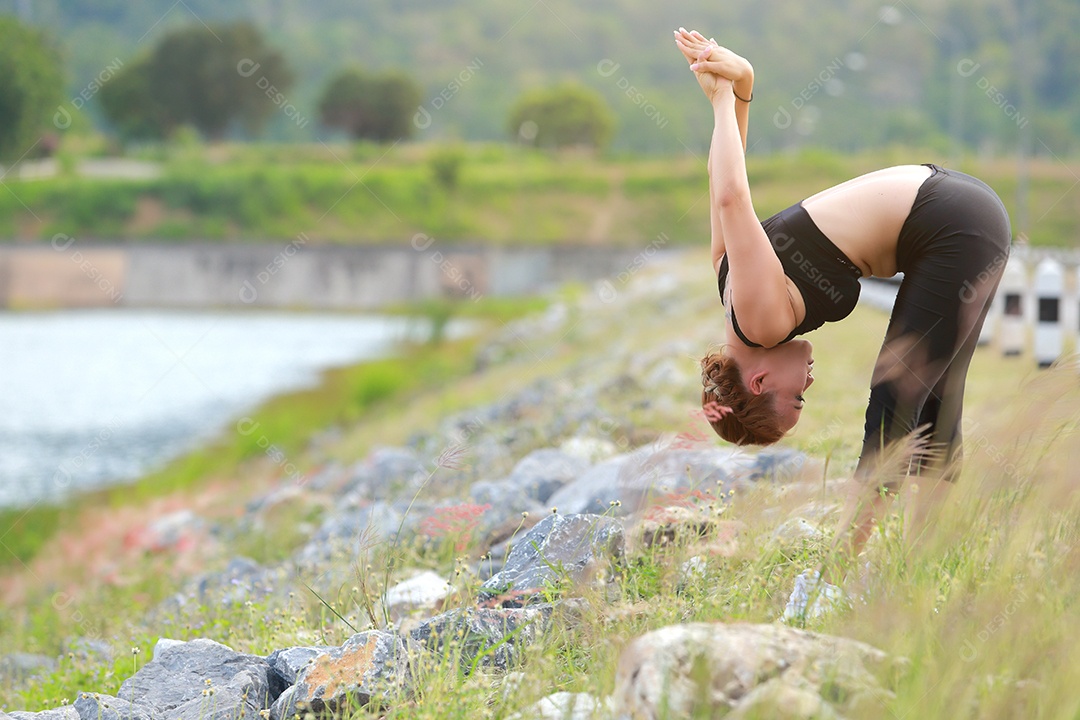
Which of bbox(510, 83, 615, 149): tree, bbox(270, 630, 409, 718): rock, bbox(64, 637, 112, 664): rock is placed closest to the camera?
bbox(270, 630, 409, 718): rock

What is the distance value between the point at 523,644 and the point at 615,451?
3.62m

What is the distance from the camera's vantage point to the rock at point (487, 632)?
2.98m

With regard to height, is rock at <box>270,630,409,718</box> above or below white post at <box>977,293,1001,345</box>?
above

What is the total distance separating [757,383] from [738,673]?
1.06m

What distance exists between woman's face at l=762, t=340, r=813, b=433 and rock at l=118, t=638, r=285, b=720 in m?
1.75

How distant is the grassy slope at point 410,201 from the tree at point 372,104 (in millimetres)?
22150

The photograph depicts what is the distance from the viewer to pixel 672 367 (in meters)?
9.77

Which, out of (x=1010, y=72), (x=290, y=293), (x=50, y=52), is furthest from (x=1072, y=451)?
(x=1010, y=72)

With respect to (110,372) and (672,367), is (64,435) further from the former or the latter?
(672,367)

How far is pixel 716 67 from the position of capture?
117 inches

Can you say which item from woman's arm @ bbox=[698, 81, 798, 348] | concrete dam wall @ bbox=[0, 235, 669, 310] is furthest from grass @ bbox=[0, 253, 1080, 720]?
concrete dam wall @ bbox=[0, 235, 669, 310]

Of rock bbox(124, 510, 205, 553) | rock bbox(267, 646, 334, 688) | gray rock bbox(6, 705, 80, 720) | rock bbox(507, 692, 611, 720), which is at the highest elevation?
rock bbox(507, 692, 611, 720)

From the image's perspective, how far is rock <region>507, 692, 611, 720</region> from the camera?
2373 mm

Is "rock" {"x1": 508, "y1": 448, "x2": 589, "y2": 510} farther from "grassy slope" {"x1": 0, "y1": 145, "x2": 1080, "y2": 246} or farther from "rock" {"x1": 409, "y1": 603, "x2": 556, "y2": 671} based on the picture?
"grassy slope" {"x1": 0, "y1": 145, "x2": 1080, "y2": 246}
